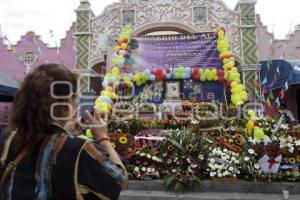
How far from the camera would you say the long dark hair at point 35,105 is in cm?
133

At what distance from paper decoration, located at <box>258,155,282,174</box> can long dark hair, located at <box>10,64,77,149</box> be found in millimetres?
3946

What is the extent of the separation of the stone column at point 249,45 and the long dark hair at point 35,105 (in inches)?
397

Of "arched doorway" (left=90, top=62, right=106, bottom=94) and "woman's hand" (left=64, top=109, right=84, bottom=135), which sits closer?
"woman's hand" (left=64, top=109, right=84, bottom=135)

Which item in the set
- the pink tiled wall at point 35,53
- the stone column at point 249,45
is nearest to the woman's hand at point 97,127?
the stone column at point 249,45

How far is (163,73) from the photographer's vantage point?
1071 centimetres

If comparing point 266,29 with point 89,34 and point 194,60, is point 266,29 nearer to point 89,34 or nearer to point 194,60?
point 194,60

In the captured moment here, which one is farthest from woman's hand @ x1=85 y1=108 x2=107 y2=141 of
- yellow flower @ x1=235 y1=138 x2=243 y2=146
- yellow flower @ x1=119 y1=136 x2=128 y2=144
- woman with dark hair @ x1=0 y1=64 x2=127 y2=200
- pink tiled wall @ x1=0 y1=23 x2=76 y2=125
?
pink tiled wall @ x1=0 y1=23 x2=76 y2=125

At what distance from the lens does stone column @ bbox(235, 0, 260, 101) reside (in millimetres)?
10852

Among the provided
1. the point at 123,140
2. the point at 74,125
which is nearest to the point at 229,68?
the point at 123,140

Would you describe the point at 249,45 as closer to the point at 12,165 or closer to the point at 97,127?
the point at 97,127

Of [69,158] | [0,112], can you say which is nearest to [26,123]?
[69,158]

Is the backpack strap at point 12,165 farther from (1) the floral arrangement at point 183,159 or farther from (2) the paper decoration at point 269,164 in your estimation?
(2) the paper decoration at point 269,164

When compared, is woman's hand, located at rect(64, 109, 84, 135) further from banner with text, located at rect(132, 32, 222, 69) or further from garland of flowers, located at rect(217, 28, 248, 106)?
banner with text, located at rect(132, 32, 222, 69)

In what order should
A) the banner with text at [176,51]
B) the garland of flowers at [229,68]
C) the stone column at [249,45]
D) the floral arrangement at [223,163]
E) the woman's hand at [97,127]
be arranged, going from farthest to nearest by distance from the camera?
the stone column at [249,45]
the banner with text at [176,51]
the garland of flowers at [229,68]
the floral arrangement at [223,163]
the woman's hand at [97,127]
